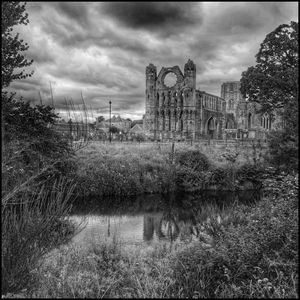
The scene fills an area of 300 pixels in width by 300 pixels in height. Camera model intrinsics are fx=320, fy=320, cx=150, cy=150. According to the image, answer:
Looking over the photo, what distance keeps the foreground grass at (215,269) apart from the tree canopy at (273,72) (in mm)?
13598

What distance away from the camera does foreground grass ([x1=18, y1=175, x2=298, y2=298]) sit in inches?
263

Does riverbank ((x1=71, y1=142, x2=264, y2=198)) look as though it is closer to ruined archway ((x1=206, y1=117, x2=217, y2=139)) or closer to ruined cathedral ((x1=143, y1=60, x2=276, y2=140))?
ruined cathedral ((x1=143, y1=60, x2=276, y2=140))

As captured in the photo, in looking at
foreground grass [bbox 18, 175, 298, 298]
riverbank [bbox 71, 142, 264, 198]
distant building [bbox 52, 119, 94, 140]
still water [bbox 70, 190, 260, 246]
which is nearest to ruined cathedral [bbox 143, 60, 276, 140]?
riverbank [bbox 71, 142, 264, 198]

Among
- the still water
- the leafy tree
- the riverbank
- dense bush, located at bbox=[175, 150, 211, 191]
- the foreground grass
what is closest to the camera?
the foreground grass

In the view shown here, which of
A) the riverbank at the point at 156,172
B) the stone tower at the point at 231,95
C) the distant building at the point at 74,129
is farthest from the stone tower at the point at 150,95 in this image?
the distant building at the point at 74,129

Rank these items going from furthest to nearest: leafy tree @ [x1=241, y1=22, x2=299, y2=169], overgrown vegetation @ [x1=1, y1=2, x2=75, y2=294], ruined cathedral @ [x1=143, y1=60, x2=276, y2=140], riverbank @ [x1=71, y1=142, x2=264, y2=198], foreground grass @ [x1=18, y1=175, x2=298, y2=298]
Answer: ruined cathedral @ [x1=143, y1=60, x2=276, y2=140]
riverbank @ [x1=71, y1=142, x2=264, y2=198]
leafy tree @ [x1=241, y1=22, x2=299, y2=169]
foreground grass @ [x1=18, y1=175, x2=298, y2=298]
overgrown vegetation @ [x1=1, y1=2, x2=75, y2=294]

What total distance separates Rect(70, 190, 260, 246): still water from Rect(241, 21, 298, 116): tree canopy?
7508 mm

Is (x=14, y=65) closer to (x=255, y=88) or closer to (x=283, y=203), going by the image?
(x=283, y=203)

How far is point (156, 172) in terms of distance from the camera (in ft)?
91.0

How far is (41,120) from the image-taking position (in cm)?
1304

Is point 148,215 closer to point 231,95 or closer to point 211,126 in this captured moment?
point 211,126

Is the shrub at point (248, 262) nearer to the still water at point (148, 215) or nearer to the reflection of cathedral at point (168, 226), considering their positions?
the still water at point (148, 215)

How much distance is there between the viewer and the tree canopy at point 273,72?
21.6 meters

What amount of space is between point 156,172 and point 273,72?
12.2m
